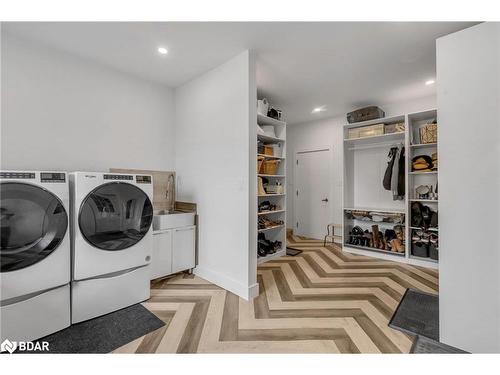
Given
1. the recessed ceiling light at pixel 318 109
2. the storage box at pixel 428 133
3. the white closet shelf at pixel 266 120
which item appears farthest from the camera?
the recessed ceiling light at pixel 318 109

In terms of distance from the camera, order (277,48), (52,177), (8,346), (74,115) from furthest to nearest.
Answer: (74,115) → (277,48) → (52,177) → (8,346)

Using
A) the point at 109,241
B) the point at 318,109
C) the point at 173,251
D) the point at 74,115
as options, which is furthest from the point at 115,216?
the point at 318,109

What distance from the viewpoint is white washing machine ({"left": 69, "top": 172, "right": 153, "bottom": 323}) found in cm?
177

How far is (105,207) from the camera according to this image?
6.27ft

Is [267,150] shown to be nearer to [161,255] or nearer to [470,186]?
[161,255]

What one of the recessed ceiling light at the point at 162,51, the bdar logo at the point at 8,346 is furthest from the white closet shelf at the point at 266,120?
the bdar logo at the point at 8,346

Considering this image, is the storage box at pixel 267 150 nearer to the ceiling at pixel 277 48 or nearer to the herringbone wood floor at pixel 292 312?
the ceiling at pixel 277 48

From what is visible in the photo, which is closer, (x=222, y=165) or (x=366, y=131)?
(x=222, y=165)

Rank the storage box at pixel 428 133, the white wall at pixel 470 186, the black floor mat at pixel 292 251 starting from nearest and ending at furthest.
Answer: the white wall at pixel 470 186, the storage box at pixel 428 133, the black floor mat at pixel 292 251

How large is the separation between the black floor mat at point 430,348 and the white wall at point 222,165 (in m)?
1.31

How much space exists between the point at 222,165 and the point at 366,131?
101 inches

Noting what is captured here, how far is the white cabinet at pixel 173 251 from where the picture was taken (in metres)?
2.41

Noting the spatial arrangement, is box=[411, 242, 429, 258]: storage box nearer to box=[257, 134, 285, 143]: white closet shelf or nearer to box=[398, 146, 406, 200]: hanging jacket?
box=[398, 146, 406, 200]: hanging jacket

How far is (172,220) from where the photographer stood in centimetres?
253
